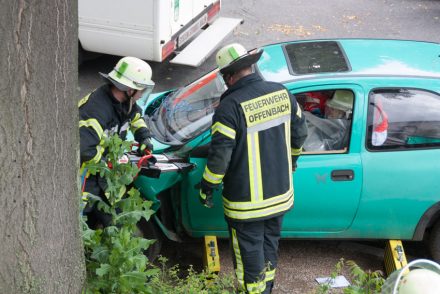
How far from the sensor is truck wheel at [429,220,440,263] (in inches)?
192

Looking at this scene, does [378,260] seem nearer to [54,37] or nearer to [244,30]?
[54,37]

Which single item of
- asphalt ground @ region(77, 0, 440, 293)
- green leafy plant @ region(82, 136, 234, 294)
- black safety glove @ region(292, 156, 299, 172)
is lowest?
green leafy plant @ region(82, 136, 234, 294)

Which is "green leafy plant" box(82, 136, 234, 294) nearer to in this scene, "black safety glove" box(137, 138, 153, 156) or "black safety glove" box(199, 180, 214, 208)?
"black safety glove" box(199, 180, 214, 208)

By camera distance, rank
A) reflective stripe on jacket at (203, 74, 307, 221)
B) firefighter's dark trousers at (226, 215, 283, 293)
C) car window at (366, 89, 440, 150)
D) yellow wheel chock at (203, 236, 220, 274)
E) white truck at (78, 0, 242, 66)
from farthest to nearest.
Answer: white truck at (78, 0, 242, 66) < yellow wheel chock at (203, 236, 220, 274) < car window at (366, 89, 440, 150) < firefighter's dark trousers at (226, 215, 283, 293) < reflective stripe on jacket at (203, 74, 307, 221)

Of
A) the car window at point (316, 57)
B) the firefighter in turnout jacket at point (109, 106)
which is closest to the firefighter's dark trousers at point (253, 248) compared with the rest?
the firefighter in turnout jacket at point (109, 106)

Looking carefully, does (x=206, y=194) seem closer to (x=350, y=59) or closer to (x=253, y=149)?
(x=253, y=149)

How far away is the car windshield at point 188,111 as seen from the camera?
484 centimetres

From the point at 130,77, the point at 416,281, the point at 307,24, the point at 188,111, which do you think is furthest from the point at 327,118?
the point at 307,24

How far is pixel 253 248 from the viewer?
14.2ft

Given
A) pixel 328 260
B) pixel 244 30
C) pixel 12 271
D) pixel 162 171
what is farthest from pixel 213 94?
pixel 244 30

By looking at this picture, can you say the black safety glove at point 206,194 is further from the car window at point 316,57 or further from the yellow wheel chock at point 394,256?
the yellow wheel chock at point 394,256

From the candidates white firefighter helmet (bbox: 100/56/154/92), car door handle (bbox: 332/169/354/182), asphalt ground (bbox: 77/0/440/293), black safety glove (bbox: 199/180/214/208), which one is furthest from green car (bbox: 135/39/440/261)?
asphalt ground (bbox: 77/0/440/293)

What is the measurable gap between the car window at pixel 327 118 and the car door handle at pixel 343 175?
0.14 m

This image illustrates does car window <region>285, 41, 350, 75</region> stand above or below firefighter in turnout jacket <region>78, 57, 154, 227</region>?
above
